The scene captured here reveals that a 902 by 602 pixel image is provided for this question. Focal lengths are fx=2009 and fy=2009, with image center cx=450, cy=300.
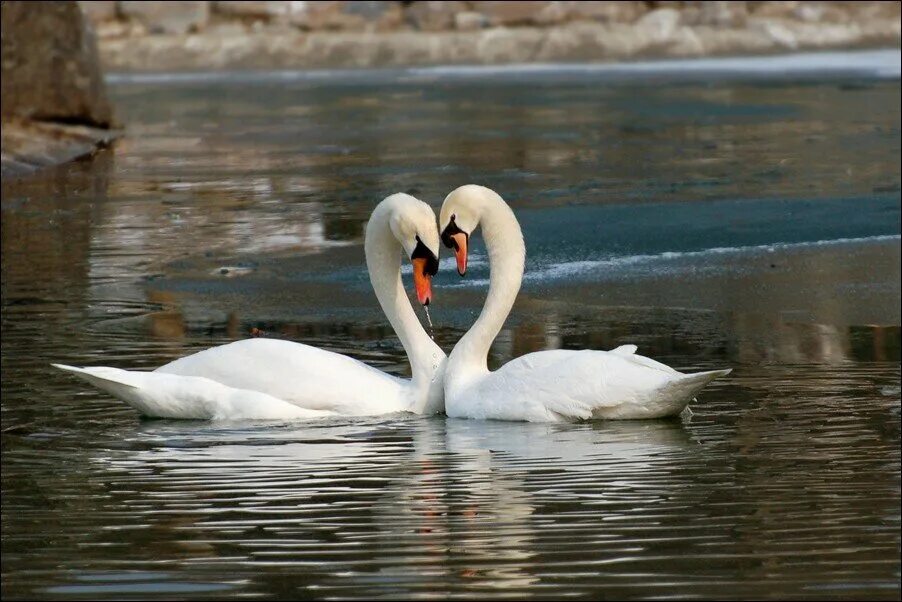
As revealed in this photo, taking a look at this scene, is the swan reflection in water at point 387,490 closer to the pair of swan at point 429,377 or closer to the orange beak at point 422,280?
the pair of swan at point 429,377

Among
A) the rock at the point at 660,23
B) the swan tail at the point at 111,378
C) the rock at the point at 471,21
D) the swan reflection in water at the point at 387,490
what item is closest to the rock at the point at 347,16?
the rock at the point at 471,21

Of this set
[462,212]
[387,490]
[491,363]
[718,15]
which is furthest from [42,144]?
[718,15]

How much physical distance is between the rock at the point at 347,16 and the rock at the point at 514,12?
224 centimetres

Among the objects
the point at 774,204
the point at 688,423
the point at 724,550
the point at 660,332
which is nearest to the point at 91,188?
the point at 774,204

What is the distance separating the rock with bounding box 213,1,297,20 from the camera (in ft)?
148

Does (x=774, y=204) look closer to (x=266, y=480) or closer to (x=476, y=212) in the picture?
(x=476, y=212)

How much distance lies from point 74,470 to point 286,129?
20.4 metres

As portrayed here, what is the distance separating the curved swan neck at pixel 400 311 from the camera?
9344 mm

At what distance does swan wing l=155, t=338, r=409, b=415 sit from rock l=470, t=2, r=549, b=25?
35.2m

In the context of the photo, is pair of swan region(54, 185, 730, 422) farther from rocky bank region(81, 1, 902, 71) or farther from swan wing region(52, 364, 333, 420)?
rocky bank region(81, 1, 902, 71)

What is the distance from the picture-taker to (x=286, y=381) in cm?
905

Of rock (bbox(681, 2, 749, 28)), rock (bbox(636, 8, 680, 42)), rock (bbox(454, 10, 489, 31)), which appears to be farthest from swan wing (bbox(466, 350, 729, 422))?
rock (bbox(681, 2, 749, 28))

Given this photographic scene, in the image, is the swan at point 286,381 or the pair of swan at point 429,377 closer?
the pair of swan at point 429,377

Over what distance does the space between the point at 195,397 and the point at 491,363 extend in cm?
193
